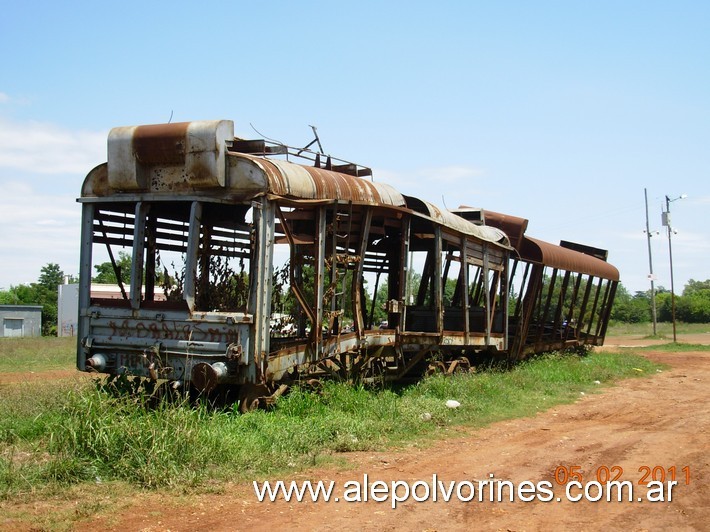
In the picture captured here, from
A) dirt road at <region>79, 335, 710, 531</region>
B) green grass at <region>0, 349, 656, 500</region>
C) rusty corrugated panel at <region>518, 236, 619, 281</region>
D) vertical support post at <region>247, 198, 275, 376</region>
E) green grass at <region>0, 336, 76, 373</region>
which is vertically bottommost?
green grass at <region>0, 336, 76, 373</region>

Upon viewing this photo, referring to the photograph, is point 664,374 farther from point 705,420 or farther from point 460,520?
point 460,520

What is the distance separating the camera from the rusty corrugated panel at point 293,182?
852 cm

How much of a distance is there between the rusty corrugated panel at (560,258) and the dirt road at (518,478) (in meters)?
6.36

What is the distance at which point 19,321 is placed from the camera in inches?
1927

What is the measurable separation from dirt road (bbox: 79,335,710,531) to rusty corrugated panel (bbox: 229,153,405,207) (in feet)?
10.6

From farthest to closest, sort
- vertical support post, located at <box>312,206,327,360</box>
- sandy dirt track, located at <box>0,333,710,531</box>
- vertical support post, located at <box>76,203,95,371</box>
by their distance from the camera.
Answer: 1. vertical support post, located at <box>312,206,327,360</box>
2. vertical support post, located at <box>76,203,95,371</box>
3. sandy dirt track, located at <box>0,333,710,531</box>

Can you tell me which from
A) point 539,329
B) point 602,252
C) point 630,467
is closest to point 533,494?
point 630,467

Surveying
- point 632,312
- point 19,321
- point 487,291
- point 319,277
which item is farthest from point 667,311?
point 319,277

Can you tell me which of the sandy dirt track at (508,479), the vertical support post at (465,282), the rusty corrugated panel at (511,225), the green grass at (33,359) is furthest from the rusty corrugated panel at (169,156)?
the green grass at (33,359)

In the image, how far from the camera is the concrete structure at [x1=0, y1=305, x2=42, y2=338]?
159ft

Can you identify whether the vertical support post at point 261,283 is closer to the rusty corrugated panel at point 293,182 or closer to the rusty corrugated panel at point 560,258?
the rusty corrugated panel at point 293,182

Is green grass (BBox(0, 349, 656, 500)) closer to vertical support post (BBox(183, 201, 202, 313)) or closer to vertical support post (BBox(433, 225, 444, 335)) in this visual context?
vertical support post (BBox(183, 201, 202, 313))

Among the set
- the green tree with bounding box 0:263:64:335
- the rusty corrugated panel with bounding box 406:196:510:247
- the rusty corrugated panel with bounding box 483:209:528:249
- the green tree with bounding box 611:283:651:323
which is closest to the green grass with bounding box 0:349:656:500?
the rusty corrugated panel with bounding box 406:196:510:247

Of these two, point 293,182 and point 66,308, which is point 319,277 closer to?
point 293,182
